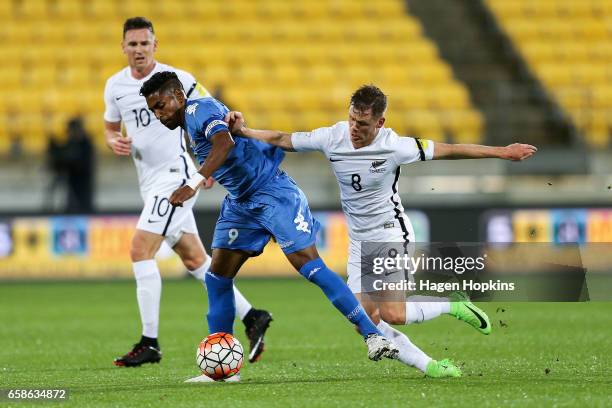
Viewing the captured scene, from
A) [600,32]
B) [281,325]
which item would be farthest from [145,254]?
[600,32]

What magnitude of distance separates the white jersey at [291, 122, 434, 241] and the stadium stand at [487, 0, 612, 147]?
13.0m

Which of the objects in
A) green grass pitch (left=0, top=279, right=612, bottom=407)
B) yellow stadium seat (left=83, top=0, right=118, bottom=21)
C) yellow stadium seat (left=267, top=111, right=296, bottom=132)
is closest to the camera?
green grass pitch (left=0, top=279, right=612, bottom=407)

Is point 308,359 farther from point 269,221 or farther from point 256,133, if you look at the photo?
point 256,133

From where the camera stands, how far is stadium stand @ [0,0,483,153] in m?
20.1

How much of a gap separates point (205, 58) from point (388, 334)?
1501 cm

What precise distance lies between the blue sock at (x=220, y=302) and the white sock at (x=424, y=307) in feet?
3.49

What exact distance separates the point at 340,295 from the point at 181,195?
3.39 ft

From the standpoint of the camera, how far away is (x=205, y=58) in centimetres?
2162

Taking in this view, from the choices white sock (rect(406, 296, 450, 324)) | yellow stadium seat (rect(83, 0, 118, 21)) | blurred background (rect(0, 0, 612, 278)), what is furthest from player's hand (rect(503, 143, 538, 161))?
yellow stadium seat (rect(83, 0, 118, 21))

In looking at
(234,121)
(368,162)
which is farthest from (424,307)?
(234,121)

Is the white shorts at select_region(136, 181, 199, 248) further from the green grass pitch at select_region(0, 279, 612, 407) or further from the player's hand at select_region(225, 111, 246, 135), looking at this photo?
the player's hand at select_region(225, 111, 246, 135)

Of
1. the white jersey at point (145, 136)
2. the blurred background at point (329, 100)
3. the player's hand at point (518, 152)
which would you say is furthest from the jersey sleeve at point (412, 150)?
the blurred background at point (329, 100)

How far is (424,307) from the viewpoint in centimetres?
754

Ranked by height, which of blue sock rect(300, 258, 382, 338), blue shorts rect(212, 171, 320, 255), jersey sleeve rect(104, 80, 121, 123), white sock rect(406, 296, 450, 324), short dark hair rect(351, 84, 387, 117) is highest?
short dark hair rect(351, 84, 387, 117)
